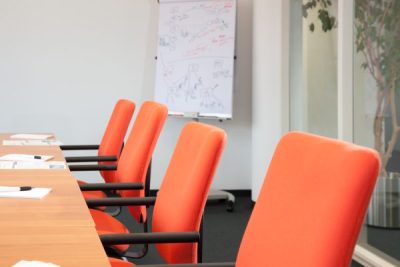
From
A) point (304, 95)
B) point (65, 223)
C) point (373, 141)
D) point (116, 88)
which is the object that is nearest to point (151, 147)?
point (65, 223)

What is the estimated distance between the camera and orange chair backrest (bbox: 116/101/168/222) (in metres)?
2.66

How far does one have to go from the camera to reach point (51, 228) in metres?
1.43

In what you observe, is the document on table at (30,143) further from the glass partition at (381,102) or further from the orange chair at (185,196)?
the glass partition at (381,102)

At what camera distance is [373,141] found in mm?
3564

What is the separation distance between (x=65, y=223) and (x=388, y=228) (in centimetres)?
248

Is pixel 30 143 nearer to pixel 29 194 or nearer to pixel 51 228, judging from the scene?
pixel 29 194

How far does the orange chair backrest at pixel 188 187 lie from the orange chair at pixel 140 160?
54cm

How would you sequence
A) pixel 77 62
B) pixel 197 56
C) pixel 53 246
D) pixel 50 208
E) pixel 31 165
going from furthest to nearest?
pixel 77 62 → pixel 197 56 → pixel 31 165 → pixel 50 208 → pixel 53 246

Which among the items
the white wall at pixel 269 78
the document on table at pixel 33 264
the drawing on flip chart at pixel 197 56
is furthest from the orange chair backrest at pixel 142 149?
the drawing on flip chart at pixel 197 56

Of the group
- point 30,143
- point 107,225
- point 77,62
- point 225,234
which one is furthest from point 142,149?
point 77,62

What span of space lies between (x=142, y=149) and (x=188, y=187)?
2.73ft

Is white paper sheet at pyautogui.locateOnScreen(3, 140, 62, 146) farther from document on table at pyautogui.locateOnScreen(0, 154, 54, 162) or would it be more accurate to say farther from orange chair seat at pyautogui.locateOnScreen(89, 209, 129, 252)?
orange chair seat at pyautogui.locateOnScreen(89, 209, 129, 252)

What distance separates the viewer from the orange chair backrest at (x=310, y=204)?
42.6 inches

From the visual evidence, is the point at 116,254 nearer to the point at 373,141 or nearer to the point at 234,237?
the point at 373,141
